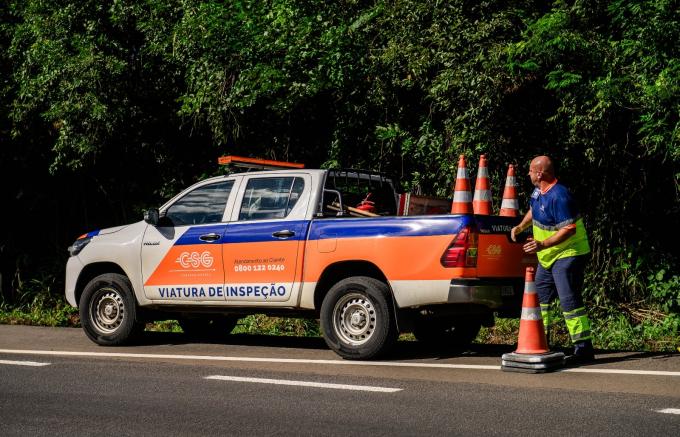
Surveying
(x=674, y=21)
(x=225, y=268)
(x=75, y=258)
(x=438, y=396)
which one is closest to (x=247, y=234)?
(x=225, y=268)

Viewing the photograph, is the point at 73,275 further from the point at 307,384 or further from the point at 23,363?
the point at 307,384

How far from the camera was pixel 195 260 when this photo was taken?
10.4m

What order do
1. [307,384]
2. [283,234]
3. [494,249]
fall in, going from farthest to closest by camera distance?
[283,234], [494,249], [307,384]

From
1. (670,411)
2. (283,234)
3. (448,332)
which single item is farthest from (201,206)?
(670,411)

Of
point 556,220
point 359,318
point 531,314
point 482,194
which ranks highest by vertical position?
point 482,194

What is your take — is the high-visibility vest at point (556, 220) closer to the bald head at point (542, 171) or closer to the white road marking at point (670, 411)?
the bald head at point (542, 171)

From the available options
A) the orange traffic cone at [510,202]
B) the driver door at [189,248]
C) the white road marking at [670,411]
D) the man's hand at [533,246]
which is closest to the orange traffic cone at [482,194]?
the orange traffic cone at [510,202]

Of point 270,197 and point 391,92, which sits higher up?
point 391,92

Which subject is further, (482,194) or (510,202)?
(510,202)

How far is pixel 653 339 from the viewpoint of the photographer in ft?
40.0

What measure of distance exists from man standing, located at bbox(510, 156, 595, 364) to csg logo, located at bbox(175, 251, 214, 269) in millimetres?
3362

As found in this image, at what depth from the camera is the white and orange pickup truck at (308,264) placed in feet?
29.2

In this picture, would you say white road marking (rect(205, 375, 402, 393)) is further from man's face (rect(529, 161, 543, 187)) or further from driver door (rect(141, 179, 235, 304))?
man's face (rect(529, 161, 543, 187))

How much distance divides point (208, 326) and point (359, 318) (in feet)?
11.5
